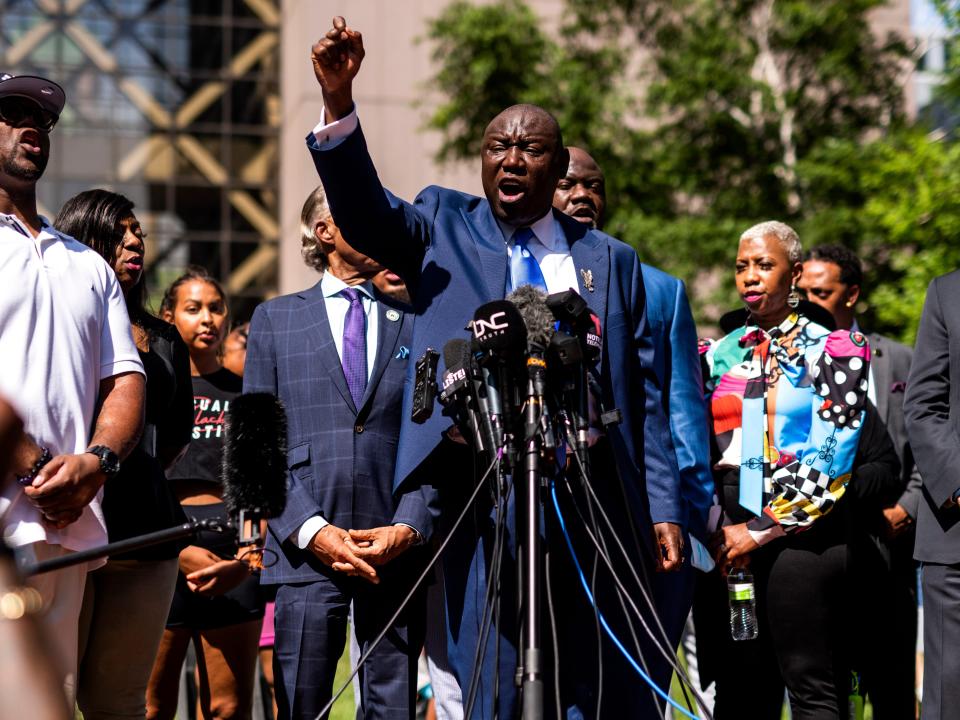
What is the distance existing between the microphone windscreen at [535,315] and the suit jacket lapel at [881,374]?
3.79m

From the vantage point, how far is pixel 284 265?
35.5 m

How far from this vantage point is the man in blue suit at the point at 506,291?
14.2 feet

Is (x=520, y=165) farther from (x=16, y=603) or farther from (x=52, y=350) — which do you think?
(x=16, y=603)

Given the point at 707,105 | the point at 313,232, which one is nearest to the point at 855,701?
the point at 313,232

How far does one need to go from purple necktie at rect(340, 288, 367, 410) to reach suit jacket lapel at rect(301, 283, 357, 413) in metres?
0.03

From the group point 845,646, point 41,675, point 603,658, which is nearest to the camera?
point 41,675

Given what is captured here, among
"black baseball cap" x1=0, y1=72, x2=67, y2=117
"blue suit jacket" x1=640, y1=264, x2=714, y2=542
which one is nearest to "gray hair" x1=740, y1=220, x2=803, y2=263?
"blue suit jacket" x1=640, y1=264, x2=714, y2=542

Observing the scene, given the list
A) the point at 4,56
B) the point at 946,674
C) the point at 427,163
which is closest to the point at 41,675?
the point at 946,674

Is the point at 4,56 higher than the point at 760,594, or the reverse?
the point at 4,56

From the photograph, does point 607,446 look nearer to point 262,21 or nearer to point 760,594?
point 760,594

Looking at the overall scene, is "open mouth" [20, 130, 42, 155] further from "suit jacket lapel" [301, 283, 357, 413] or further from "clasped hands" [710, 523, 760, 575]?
"clasped hands" [710, 523, 760, 575]

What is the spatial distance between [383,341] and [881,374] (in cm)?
318

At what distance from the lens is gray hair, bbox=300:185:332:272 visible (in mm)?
5812

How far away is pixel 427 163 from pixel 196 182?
29.0 ft
